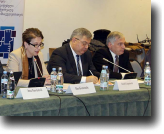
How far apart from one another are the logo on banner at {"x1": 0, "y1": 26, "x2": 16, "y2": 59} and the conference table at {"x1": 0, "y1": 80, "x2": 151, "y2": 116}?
219 cm

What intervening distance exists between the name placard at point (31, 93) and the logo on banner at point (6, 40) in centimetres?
247

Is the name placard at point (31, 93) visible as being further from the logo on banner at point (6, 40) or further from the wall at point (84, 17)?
the wall at point (84, 17)

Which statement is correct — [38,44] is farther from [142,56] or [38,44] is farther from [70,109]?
[142,56]

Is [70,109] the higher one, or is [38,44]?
[38,44]

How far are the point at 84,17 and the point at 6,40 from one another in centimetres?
168

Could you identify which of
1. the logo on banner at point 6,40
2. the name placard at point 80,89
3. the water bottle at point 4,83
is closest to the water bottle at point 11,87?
the water bottle at point 4,83

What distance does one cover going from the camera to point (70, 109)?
97.7 inches

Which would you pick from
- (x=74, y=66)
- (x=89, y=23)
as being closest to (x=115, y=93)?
(x=74, y=66)

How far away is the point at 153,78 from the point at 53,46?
444cm

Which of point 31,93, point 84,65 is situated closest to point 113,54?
point 84,65

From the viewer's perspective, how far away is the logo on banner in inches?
184

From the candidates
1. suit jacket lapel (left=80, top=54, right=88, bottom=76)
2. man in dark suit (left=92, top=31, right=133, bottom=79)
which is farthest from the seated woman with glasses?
man in dark suit (left=92, top=31, right=133, bottom=79)

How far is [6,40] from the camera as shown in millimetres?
4711

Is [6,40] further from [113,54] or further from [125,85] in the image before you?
[125,85]
